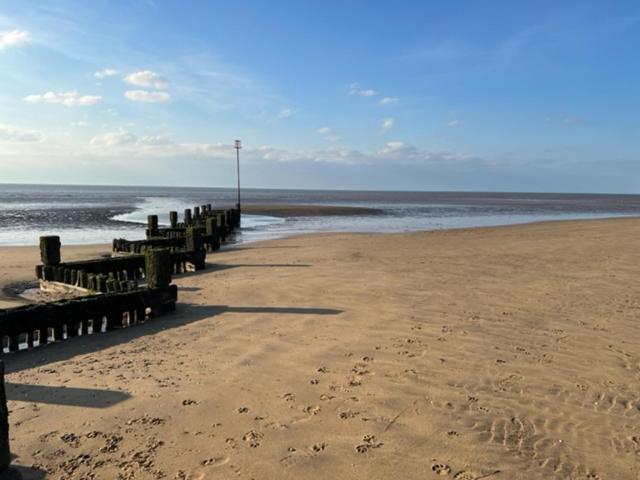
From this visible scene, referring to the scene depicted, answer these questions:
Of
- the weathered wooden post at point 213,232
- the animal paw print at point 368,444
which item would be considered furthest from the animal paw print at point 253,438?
the weathered wooden post at point 213,232

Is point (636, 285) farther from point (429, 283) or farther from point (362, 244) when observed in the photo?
point (362, 244)

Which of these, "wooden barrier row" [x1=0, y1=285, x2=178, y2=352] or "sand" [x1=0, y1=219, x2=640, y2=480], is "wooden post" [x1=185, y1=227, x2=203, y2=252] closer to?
"sand" [x1=0, y1=219, x2=640, y2=480]

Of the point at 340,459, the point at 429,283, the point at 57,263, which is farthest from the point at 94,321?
the point at 429,283

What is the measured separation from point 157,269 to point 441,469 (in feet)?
22.6

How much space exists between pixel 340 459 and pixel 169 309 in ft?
20.1

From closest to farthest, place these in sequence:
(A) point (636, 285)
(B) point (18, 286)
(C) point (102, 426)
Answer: (C) point (102, 426)
(A) point (636, 285)
(B) point (18, 286)

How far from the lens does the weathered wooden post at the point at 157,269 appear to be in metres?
9.05

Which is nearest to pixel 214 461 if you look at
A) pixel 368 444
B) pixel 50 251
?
pixel 368 444

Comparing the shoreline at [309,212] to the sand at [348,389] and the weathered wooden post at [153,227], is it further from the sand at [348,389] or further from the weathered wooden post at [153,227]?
the sand at [348,389]

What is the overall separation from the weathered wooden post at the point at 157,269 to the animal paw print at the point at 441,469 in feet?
22.1

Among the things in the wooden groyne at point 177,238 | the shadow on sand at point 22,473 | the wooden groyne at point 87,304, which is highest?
the wooden groyne at point 177,238

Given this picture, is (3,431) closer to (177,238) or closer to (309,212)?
(177,238)

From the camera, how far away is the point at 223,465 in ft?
12.8

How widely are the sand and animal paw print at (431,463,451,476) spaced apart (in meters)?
0.01
